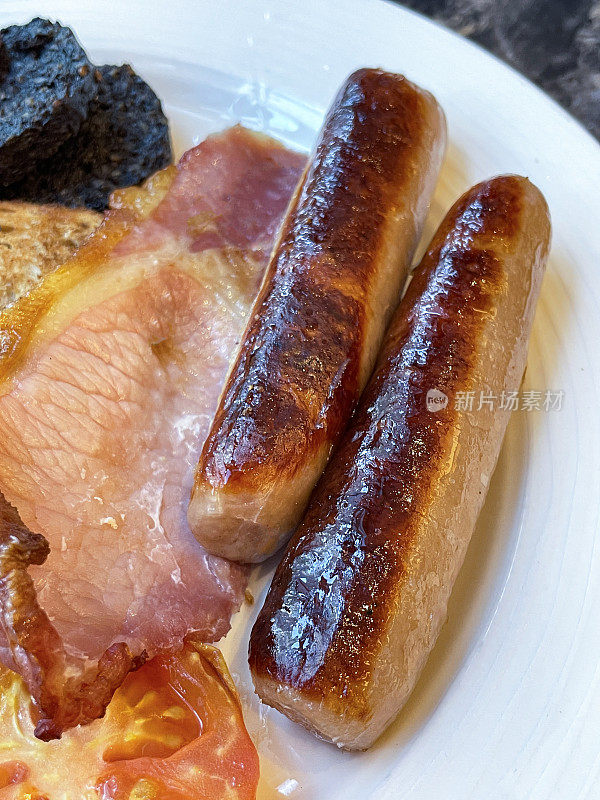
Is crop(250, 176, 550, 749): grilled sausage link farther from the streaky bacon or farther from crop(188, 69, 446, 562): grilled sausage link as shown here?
the streaky bacon

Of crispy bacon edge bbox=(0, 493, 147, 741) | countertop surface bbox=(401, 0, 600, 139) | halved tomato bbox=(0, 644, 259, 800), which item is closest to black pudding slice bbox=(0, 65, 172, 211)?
crispy bacon edge bbox=(0, 493, 147, 741)

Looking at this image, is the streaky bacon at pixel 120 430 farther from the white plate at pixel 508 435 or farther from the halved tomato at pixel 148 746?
the white plate at pixel 508 435

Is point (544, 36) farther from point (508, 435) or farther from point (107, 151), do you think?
point (508, 435)

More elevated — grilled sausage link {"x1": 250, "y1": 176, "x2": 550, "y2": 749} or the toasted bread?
grilled sausage link {"x1": 250, "y1": 176, "x2": 550, "y2": 749}

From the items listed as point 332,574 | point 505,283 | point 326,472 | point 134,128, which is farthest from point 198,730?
point 134,128

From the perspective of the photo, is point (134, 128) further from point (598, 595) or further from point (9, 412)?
point (598, 595)
